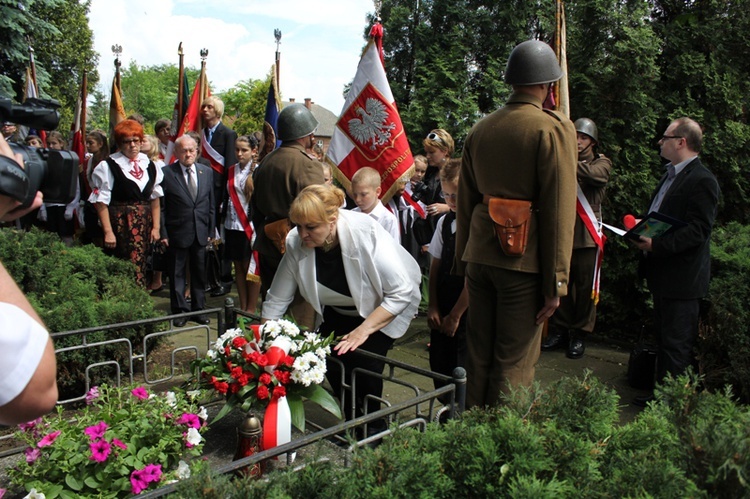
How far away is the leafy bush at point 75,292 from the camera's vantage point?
4441mm

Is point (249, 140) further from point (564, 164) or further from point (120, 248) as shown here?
point (564, 164)

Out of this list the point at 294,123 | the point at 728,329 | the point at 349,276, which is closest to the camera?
the point at 349,276

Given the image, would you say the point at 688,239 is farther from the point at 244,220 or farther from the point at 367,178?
the point at 244,220

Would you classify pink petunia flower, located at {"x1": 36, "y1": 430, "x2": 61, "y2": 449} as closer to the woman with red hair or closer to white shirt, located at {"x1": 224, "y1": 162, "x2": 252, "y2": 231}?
the woman with red hair

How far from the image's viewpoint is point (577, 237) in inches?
210

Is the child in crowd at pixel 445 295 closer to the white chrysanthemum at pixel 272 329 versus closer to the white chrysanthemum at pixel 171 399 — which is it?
the white chrysanthemum at pixel 272 329

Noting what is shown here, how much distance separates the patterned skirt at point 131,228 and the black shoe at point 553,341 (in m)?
4.22

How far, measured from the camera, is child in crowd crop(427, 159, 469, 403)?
4.18 m

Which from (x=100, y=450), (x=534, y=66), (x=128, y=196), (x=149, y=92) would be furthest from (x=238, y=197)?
(x=149, y=92)

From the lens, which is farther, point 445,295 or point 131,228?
point 131,228

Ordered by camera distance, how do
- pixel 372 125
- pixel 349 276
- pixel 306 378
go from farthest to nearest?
pixel 372 125 < pixel 349 276 < pixel 306 378

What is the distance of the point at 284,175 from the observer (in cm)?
483

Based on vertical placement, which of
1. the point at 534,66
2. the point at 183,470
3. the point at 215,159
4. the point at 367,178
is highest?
the point at 534,66

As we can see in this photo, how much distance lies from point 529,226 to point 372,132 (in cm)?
273
